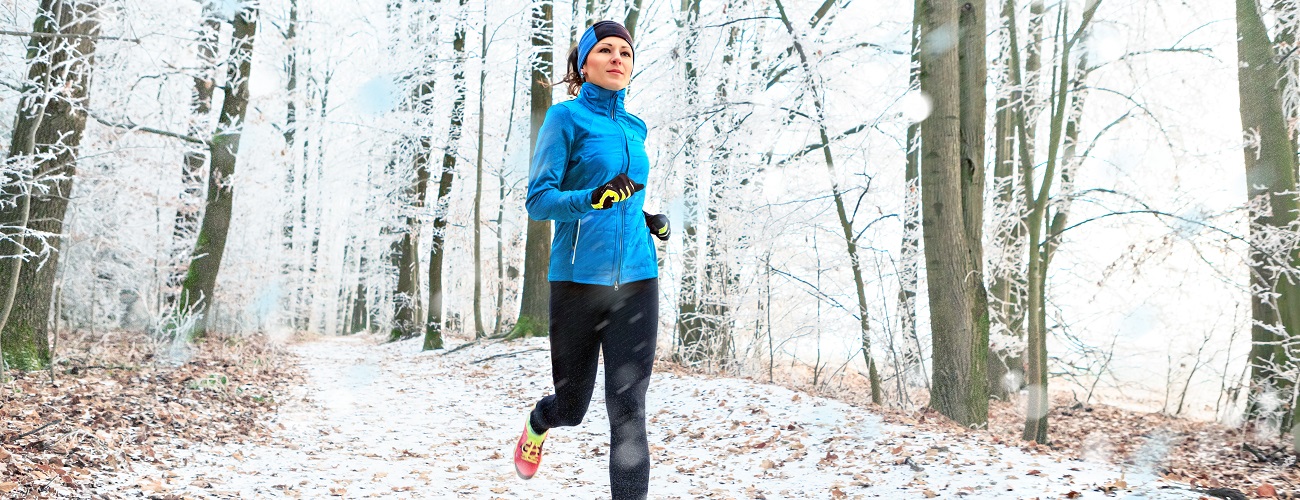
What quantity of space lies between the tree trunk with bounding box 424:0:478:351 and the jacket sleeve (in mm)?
11891

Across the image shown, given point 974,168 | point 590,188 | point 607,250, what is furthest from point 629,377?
point 974,168

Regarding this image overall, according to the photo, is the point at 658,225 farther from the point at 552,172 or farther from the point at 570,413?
the point at 570,413

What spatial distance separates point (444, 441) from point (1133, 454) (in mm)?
6347

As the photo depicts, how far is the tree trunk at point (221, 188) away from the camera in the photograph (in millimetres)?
10914

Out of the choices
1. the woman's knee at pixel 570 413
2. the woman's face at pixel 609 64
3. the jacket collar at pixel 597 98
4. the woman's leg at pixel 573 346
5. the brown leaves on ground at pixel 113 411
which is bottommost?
the brown leaves on ground at pixel 113 411

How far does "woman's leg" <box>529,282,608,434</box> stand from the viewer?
317cm

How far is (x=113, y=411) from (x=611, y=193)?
4745 mm

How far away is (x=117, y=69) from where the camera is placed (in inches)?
380

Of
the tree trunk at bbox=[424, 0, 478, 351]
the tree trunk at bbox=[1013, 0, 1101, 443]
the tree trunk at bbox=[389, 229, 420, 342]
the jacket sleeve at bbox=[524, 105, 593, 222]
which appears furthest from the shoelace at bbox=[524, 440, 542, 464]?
the tree trunk at bbox=[389, 229, 420, 342]

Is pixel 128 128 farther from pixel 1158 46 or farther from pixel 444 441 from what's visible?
pixel 1158 46

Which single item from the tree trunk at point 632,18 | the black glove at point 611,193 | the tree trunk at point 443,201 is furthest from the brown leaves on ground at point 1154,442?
the tree trunk at point 443,201

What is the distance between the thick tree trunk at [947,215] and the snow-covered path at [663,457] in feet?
2.66

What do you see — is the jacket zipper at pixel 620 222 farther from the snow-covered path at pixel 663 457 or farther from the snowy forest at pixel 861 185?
the snow-covered path at pixel 663 457

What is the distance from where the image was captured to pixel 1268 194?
6.82 meters
